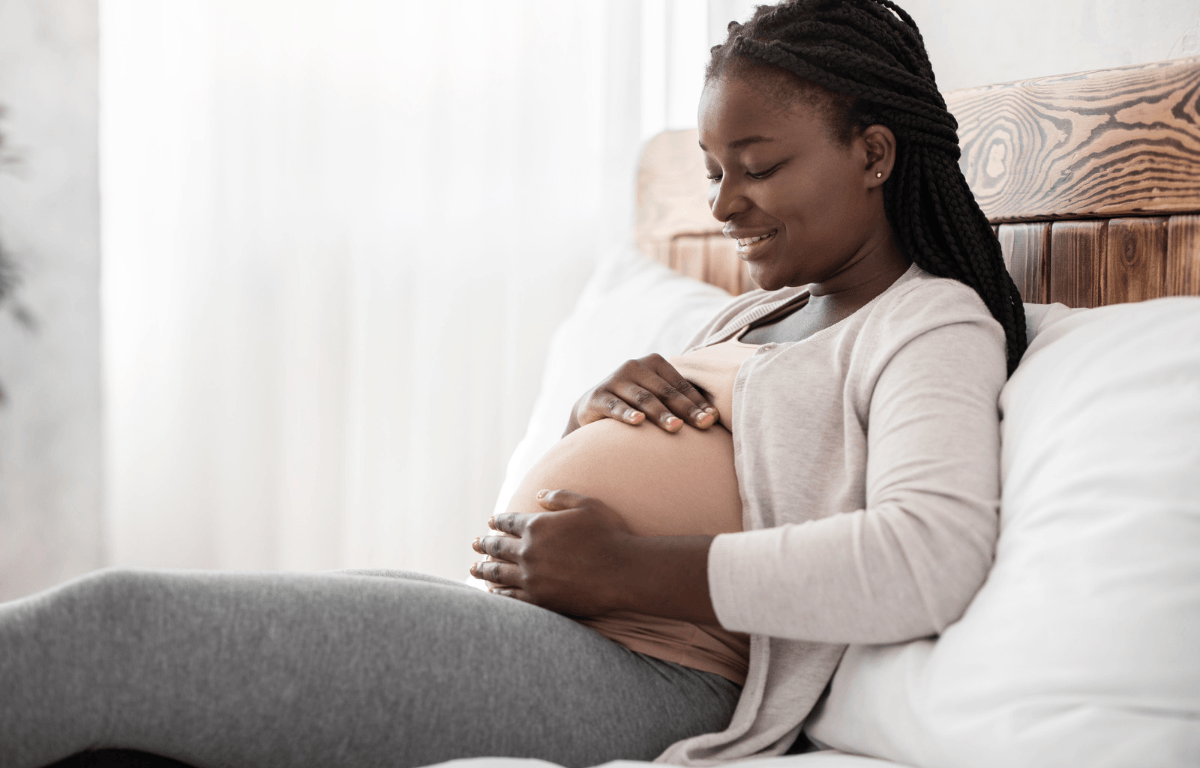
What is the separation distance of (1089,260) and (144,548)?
6.01 ft

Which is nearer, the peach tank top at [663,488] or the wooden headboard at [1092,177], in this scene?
the peach tank top at [663,488]

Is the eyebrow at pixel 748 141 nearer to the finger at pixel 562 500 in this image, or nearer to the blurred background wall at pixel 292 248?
the finger at pixel 562 500

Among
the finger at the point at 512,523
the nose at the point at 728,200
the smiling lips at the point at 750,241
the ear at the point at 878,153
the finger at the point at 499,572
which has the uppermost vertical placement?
the ear at the point at 878,153

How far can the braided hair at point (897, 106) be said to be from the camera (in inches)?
34.2

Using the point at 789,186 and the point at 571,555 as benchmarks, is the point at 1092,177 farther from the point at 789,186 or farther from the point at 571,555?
the point at 571,555

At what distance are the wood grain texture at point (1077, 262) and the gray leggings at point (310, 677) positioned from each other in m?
0.64

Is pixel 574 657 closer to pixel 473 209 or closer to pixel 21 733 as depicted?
pixel 21 733

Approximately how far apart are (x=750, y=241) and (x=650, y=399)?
0.69 feet

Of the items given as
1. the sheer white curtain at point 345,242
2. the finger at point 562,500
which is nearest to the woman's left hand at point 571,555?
the finger at point 562,500

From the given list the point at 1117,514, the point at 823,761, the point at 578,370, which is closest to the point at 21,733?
the point at 823,761

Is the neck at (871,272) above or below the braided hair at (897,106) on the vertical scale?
below

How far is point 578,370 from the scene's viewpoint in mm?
1320

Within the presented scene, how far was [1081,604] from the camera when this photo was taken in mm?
571

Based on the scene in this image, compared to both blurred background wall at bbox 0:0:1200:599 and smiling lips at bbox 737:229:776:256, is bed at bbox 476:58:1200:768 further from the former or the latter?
blurred background wall at bbox 0:0:1200:599
